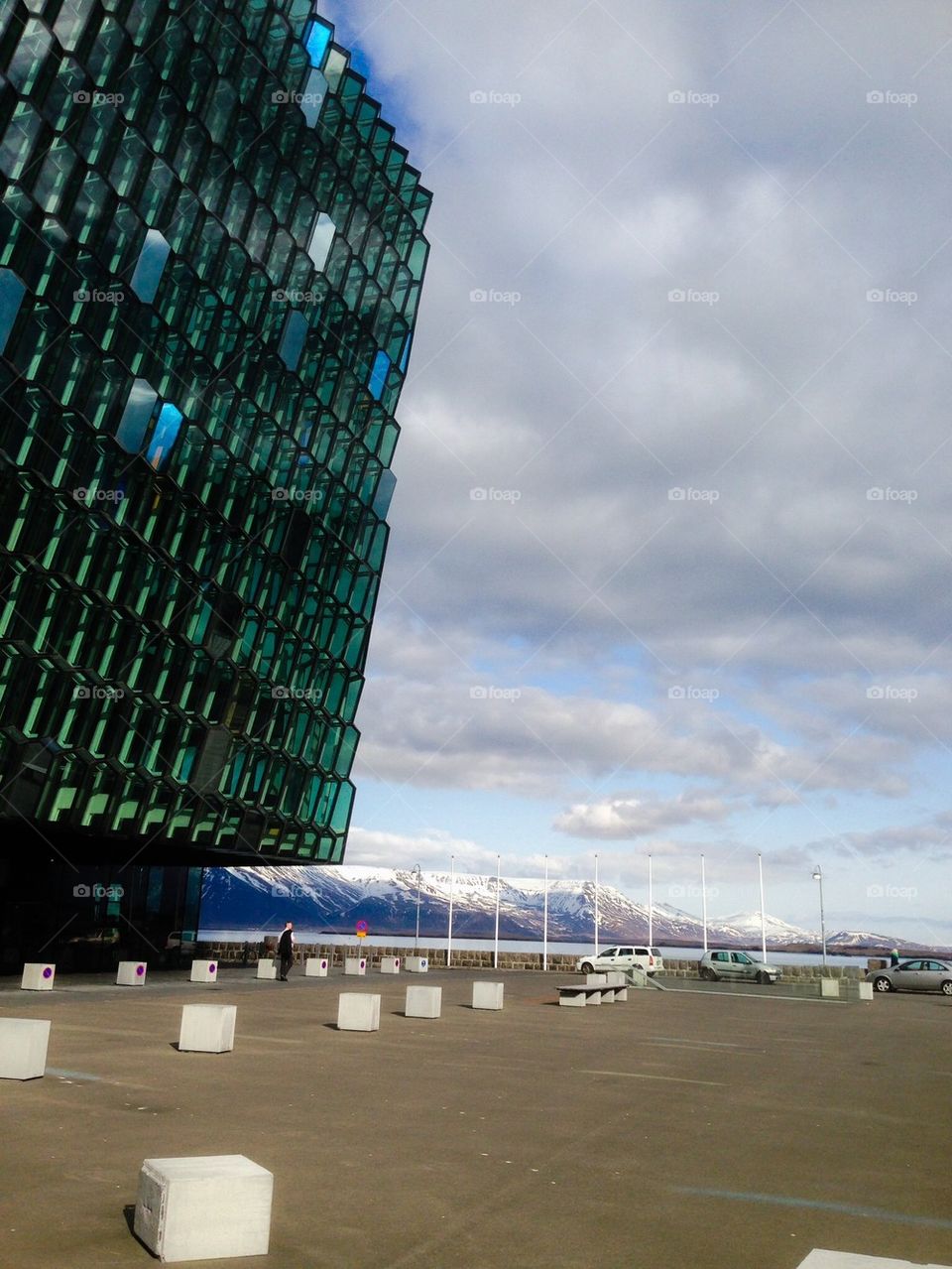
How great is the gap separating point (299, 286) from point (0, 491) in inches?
706

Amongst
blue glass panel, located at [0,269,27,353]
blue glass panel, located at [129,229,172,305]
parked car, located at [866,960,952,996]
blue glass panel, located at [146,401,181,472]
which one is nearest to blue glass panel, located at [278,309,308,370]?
blue glass panel, located at [146,401,181,472]

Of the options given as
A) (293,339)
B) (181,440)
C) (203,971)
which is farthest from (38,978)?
(293,339)

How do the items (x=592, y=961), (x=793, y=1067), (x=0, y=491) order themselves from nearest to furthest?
(x=793, y=1067)
(x=0, y=491)
(x=592, y=961)

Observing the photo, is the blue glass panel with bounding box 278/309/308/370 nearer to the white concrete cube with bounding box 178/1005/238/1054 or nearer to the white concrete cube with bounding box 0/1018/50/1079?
the white concrete cube with bounding box 178/1005/238/1054

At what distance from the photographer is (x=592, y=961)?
5947 centimetres

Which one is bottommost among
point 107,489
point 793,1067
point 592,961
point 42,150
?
point 793,1067

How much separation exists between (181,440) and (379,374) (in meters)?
14.4

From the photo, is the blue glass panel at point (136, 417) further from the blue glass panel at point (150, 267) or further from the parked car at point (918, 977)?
the parked car at point (918, 977)

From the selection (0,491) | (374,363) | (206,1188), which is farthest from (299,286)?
(206,1188)

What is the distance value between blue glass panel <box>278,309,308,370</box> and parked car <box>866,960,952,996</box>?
3862 centimetres

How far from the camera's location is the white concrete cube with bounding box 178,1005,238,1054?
16.0m

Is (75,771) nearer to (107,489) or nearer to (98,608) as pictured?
(98,608)

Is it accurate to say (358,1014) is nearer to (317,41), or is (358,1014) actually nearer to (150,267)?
(150,267)

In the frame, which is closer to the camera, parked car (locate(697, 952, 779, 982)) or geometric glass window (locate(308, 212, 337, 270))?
geometric glass window (locate(308, 212, 337, 270))
